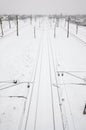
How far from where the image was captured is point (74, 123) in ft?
22.7

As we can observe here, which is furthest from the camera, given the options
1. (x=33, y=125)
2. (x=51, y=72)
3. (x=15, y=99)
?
(x=51, y=72)

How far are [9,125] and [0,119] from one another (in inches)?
24.4

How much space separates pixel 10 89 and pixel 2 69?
13.6 feet

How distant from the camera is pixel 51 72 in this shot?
42.9ft

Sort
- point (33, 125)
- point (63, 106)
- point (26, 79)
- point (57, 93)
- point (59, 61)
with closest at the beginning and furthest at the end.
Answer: point (33, 125) → point (63, 106) → point (57, 93) → point (26, 79) → point (59, 61)

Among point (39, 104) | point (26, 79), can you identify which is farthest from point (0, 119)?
point (26, 79)

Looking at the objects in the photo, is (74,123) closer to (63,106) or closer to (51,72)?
(63,106)

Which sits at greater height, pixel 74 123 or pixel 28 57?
→ pixel 28 57

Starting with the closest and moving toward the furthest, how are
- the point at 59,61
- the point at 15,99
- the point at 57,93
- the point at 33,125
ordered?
the point at 33,125 < the point at 15,99 < the point at 57,93 < the point at 59,61

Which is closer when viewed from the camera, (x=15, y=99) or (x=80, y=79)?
(x=15, y=99)

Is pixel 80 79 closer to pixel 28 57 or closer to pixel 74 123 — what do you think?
pixel 74 123

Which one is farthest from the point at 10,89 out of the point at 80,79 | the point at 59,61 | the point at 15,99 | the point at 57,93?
the point at 59,61

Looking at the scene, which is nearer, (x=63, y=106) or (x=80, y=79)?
(x=63, y=106)

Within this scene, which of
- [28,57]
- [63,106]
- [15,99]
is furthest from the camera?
[28,57]
